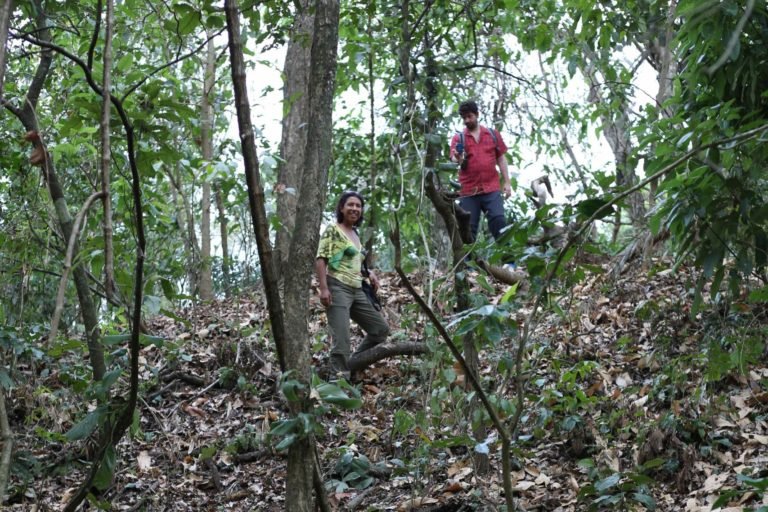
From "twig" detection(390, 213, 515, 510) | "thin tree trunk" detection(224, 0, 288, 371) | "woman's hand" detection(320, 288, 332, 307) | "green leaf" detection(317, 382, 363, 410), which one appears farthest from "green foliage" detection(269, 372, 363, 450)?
"woman's hand" detection(320, 288, 332, 307)

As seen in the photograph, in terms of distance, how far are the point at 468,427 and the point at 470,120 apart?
10.1ft

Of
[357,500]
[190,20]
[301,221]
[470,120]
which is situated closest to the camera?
[301,221]

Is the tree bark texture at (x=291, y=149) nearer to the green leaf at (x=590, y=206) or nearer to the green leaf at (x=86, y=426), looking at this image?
the green leaf at (x=86, y=426)

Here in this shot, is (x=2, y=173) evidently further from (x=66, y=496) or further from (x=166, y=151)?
(x=166, y=151)

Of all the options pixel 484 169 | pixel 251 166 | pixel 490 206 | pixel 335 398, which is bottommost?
pixel 335 398

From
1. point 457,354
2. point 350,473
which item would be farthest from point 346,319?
point 457,354

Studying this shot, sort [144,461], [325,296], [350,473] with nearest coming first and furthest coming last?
1. [350,473]
2. [144,461]
3. [325,296]

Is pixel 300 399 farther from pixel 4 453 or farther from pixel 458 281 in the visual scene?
pixel 458 281

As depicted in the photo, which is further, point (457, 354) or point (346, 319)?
point (346, 319)

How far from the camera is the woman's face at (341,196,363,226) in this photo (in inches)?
263

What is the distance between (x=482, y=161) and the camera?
7.63 meters

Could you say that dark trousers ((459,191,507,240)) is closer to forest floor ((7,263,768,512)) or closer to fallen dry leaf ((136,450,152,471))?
forest floor ((7,263,768,512))

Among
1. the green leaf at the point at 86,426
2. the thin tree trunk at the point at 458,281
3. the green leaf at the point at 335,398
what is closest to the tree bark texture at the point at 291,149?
the thin tree trunk at the point at 458,281

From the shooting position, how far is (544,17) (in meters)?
6.88
